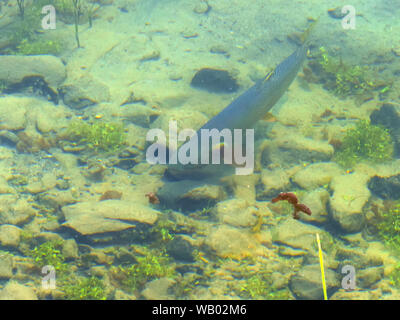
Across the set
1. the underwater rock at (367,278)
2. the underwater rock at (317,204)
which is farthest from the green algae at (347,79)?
the underwater rock at (367,278)

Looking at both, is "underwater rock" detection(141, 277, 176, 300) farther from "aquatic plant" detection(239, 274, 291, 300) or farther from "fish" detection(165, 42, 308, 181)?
"fish" detection(165, 42, 308, 181)

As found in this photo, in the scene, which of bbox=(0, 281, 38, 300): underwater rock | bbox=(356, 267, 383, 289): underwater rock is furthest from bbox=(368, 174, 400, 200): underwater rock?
bbox=(0, 281, 38, 300): underwater rock

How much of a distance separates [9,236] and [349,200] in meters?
5.37

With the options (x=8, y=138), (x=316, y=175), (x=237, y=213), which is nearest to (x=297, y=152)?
(x=316, y=175)

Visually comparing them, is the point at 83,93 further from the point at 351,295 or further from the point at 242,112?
the point at 351,295

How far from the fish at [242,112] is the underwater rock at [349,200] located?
6.26 feet

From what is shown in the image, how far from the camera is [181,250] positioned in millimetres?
5137

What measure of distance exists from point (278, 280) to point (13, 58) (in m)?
8.30

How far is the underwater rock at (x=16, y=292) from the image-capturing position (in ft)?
14.0

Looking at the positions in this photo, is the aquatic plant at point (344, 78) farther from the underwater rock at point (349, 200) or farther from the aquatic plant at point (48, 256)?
the aquatic plant at point (48, 256)

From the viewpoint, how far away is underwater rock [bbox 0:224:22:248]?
5.08 metres

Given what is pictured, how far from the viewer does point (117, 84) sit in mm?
9250

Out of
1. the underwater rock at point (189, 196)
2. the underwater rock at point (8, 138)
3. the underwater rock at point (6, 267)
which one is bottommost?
the underwater rock at point (6, 267)
